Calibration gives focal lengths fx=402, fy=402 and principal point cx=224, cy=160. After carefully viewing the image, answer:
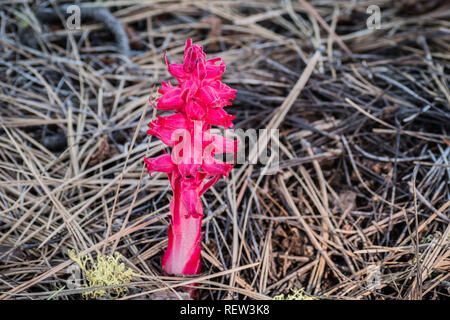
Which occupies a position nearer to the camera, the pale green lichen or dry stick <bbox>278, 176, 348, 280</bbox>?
the pale green lichen

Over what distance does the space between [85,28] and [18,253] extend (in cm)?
199

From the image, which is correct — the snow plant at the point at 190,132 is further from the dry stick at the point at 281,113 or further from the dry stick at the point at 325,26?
the dry stick at the point at 325,26

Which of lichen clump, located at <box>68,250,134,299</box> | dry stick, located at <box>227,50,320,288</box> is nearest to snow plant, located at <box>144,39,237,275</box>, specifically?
lichen clump, located at <box>68,250,134,299</box>

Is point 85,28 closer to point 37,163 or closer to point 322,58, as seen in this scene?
point 37,163

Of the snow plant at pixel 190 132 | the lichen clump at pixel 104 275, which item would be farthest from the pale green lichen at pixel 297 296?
the lichen clump at pixel 104 275

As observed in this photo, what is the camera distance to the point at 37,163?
2.36m

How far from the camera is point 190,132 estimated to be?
161cm

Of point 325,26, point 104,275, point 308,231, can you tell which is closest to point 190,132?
point 104,275

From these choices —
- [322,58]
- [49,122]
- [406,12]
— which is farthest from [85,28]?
[406,12]

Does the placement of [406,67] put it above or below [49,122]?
above

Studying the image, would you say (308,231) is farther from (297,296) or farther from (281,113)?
(281,113)

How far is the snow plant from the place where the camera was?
5.04 feet

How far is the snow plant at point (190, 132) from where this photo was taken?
5.04 feet

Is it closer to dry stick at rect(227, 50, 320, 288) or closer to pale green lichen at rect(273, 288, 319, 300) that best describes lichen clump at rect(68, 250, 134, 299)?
pale green lichen at rect(273, 288, 319, 300)
